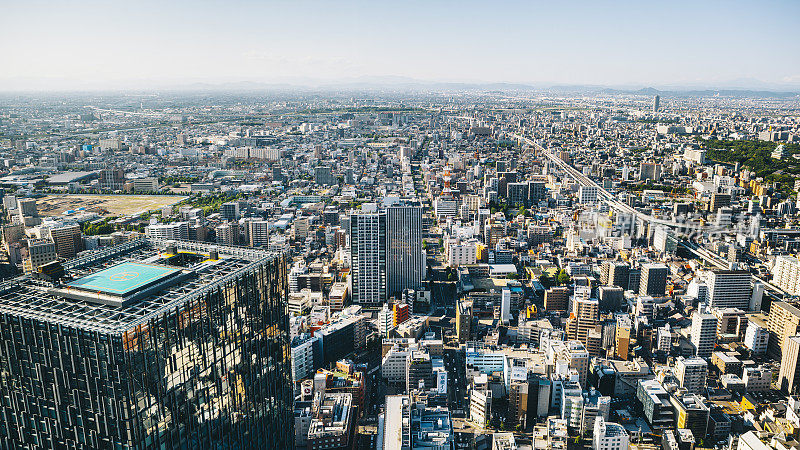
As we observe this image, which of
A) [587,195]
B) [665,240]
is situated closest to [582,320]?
[665,240]

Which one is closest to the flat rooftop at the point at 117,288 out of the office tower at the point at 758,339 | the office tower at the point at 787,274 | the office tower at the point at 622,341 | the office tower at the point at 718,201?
the office tower at the point at 622,341

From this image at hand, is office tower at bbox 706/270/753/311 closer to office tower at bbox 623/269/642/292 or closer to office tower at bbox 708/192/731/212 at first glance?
office tower at bbox 623/269/642/292

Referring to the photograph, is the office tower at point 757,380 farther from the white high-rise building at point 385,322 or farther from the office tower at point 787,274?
the white high-rise building at point 385,322

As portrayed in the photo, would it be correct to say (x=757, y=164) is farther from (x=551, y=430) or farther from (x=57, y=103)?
(x=57, y=103)

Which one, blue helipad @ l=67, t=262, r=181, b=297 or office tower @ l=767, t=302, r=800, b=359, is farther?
office tower @ l=767, t=302, r=800, b=359

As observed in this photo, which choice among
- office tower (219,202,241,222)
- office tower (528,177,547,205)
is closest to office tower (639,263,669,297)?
office tower (528,177,547,205)

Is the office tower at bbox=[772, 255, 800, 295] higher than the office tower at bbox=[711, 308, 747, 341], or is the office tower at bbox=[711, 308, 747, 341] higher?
the office tower at bbox=[772, 255, 800, 295]

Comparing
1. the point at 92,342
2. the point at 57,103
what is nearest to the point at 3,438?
the point at 92,342
